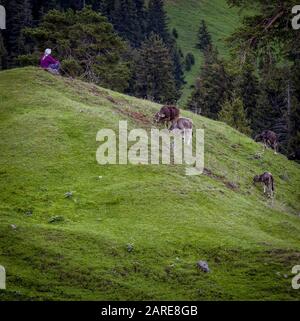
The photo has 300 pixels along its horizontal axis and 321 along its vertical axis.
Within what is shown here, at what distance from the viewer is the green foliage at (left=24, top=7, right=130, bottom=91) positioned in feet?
238

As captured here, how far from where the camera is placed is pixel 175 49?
495 ft

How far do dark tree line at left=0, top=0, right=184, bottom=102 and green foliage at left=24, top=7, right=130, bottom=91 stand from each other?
42cm

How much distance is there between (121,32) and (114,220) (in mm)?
124678

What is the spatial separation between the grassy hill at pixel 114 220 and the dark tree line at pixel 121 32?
104 ft

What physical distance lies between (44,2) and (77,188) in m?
109

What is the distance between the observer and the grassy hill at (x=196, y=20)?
16212 cm

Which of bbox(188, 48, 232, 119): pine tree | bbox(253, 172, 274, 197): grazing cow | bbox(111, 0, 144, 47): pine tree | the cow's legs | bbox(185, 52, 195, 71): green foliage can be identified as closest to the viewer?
bbox(253, 172, 274, 197): grazing cow

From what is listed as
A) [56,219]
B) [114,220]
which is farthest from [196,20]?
[56,219]

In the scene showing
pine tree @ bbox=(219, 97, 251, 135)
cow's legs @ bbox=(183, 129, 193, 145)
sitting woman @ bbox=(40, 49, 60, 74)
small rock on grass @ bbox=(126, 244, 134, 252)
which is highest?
sitting woman @ bbox=(40, 49, 60, 74)

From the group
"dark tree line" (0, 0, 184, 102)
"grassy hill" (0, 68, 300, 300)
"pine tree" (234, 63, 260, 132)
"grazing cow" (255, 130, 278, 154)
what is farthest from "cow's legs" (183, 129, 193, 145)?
"pine tree" (234, 63, 260, 132)

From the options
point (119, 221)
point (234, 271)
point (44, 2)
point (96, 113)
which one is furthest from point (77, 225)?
point (44, 2)

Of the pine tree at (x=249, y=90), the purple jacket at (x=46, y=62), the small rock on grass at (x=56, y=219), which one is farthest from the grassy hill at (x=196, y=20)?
the small rock on grass at (x=56, y=219)

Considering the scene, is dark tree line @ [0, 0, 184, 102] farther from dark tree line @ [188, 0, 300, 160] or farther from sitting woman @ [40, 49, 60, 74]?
sitting woman @ [40, 49, 60, 74]

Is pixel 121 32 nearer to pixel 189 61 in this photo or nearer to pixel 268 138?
pixel 189 61
